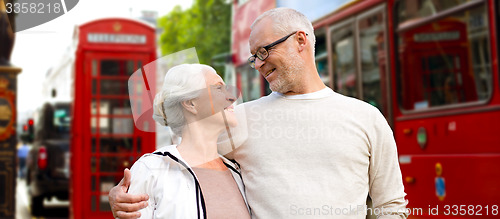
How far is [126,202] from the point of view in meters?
1.99

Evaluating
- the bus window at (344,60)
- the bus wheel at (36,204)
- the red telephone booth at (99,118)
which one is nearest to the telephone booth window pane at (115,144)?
the red telephone booth at (99,118)

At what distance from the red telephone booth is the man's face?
5509 mm

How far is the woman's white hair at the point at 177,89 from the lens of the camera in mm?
2141

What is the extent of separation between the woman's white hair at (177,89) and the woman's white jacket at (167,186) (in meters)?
0.15

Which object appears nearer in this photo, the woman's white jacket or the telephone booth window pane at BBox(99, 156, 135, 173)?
the woman's white jacket

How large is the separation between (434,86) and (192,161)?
9.68 feet

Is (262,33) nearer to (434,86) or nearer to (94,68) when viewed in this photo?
(434,86)

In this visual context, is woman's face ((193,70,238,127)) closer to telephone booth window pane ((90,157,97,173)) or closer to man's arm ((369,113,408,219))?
man's arm ((369,113,408,219))

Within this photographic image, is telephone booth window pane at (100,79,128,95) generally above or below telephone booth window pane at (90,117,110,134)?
above

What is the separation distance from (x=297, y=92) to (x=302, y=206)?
16.1 inches

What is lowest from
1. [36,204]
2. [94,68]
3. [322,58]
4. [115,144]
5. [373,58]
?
[36,204]

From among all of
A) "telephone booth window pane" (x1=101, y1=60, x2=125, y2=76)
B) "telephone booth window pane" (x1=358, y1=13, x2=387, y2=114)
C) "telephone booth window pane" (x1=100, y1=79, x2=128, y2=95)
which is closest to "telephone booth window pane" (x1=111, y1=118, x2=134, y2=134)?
"telephone booth window pane" (x1=100, y1=79, x2=128, y2=95)

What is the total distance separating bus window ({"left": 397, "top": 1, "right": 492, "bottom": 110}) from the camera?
411 cm

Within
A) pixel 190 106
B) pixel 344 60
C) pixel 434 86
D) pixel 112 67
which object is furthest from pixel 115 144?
pixel 190 106
